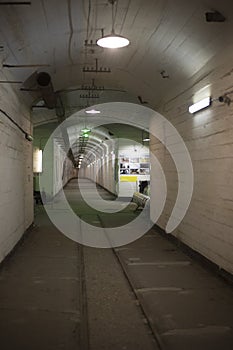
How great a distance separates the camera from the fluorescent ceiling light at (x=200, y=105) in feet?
21.5

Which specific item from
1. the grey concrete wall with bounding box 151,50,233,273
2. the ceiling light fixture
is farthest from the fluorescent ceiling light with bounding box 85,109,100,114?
the ceiling light fixture

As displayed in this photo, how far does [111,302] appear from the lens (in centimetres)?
507

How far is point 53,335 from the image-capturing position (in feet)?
13.3

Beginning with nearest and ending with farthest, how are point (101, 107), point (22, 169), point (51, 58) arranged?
point (51, 58) → point (22, 169) → point (101, 107)

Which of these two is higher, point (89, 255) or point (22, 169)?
point (22, 169)

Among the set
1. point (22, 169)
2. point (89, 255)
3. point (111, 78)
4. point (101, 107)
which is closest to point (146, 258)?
point (89, 255)

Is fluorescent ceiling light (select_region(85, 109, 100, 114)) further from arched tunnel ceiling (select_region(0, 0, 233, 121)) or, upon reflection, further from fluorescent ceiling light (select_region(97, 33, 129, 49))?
fluorescent ceiling light (select_region(97, 33, 129, 49))

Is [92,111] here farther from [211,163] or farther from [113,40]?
[113,40]

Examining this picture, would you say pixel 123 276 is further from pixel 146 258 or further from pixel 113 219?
pixel 113 219

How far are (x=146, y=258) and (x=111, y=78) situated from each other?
13.7 feet

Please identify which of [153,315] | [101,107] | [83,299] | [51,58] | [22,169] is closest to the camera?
[153,315]

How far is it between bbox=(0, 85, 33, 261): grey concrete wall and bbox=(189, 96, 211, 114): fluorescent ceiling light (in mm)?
3033

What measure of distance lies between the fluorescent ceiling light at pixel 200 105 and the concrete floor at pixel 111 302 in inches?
98.5

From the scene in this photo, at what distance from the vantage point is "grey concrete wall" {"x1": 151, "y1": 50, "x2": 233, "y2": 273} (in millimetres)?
5863
